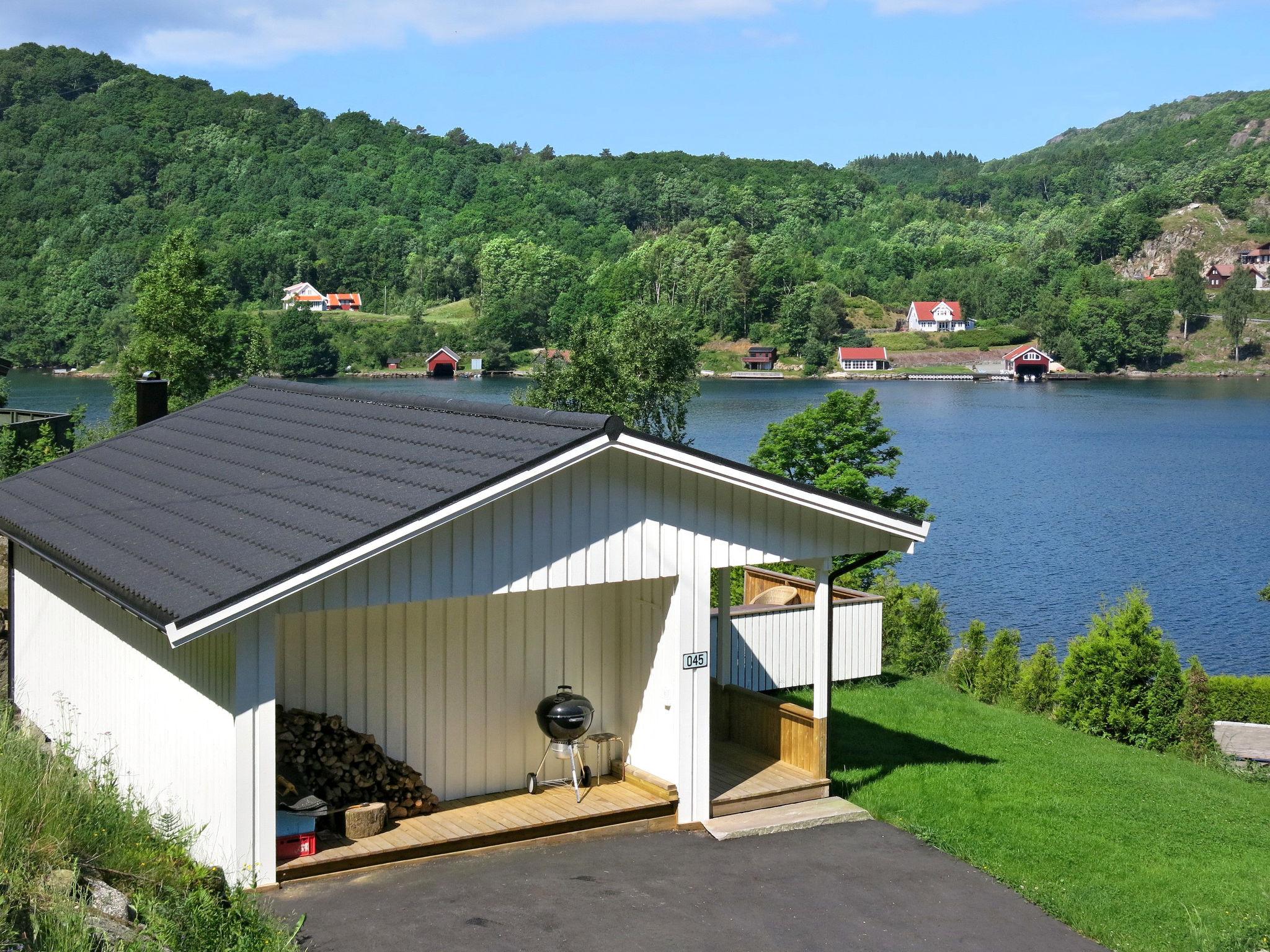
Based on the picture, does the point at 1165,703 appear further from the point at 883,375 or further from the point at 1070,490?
the point at 883,375

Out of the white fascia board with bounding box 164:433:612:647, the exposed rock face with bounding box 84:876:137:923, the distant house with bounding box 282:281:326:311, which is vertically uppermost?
the distant house with bounding box 282:281:326:311

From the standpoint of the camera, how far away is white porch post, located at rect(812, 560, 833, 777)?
36.0ft

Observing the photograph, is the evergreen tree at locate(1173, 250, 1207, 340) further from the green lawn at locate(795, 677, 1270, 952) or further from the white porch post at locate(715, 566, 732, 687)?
the white porch post at locate(715, 566, 732, 687)

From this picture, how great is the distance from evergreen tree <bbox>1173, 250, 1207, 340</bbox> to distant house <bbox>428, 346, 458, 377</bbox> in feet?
257

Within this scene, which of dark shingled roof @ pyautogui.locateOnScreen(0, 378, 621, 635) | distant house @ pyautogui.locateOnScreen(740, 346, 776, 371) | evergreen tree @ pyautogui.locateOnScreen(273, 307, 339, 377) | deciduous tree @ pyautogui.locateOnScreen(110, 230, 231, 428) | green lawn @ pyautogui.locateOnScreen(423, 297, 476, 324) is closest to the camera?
dark shingled roof @ pyautogui.locateOnScreen(0, 378, 621, 635)

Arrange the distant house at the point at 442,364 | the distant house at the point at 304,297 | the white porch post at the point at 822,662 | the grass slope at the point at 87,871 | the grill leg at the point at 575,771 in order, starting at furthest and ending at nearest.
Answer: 1. the distant house at the point at 304,297
2. the distant house at the point at 442,364
3. the white porch post at the point at 822,662
4. the grill leg at the point at 575,771
5. the grass slope at the point at 87,871

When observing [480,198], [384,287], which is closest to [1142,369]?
[384,287]

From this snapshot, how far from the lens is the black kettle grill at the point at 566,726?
10367 millimetres

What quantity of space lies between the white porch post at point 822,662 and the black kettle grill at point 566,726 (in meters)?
1.92

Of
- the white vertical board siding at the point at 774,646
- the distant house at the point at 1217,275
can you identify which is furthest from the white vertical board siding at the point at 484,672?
the distant house at the point at 1217,275

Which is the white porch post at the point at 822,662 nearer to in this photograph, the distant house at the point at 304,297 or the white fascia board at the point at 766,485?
the white fascia board at the point at 766,485

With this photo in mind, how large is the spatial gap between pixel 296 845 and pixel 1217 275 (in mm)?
177435

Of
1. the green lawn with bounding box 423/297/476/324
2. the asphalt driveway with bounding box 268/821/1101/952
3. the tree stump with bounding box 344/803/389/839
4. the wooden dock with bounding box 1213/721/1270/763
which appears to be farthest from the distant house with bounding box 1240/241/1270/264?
the tree stump with bounding box 344/803/389/839

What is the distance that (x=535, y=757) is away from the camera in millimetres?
10734
